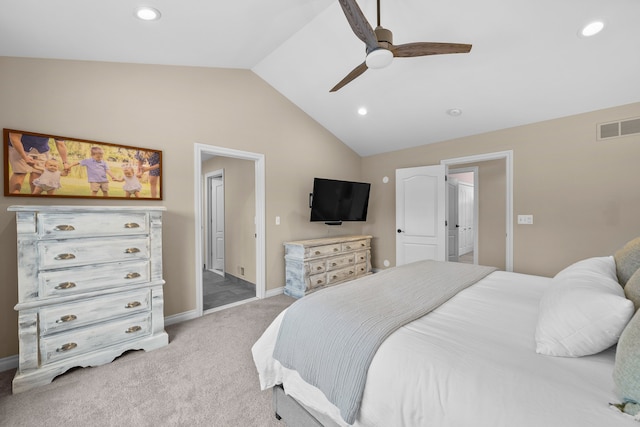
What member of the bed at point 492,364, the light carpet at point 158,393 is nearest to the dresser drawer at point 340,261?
the light carpet at point 158,393

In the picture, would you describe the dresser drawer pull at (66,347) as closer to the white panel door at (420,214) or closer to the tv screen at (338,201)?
the tv screen at (338,201)

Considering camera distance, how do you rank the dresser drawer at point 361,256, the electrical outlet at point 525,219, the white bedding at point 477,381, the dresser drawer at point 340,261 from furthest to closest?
the dresser drawer at point 361,256 → the dresser drawer at point 340,261 → the electrical outlet at point 525,219 → the white bedding at point 477,381

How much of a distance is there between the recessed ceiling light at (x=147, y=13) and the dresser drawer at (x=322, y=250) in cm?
280

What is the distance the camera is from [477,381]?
0.87 metres

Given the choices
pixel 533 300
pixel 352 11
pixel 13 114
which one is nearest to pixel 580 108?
pixel 533 300

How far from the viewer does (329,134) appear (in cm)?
462

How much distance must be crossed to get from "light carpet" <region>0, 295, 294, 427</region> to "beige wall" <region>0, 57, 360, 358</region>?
0.69 meters

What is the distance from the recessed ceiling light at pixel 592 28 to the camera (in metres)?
2.16

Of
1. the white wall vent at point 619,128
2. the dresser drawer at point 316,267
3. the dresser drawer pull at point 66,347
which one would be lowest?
the dresser drawer pull at point 66,347

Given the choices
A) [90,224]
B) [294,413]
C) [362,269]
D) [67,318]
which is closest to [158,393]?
[67,318]

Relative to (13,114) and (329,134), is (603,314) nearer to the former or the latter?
(13,114)

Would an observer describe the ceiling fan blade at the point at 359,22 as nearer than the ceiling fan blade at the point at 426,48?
Yes

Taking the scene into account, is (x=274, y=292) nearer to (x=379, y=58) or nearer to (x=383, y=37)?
(x=379, y=58)

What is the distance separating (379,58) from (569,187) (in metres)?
3.02
